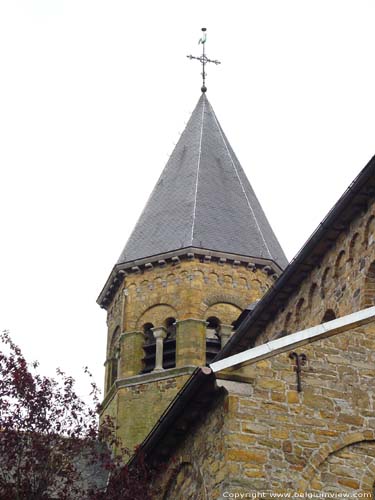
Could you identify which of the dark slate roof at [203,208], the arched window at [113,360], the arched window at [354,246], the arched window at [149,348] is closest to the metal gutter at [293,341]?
the arched window at [354,246]

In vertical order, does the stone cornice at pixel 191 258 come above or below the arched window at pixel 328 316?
above

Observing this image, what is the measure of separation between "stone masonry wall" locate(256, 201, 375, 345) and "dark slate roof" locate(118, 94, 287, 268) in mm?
10880

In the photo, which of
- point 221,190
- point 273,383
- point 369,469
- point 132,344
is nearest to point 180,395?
point 273,383

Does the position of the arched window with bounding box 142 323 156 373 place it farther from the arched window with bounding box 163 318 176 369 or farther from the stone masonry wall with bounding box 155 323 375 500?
the stone masonry wall with bounding box 155 323 375 500

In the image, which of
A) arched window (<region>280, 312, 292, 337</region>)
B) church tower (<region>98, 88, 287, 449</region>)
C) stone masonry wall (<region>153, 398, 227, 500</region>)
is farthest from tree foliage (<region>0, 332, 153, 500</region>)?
church tower (<region>98, 88, 287, 449</region>)

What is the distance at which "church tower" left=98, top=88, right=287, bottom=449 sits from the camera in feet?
95.2

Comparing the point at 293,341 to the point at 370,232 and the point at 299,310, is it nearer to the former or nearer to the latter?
the point at 370,232

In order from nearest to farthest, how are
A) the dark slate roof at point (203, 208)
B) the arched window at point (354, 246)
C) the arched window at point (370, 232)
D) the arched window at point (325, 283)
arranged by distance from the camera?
the arched window at point (370, 232), the arched window at point (354, 246), the arched window at point (325, 283), the dark slate roof at point (203, 208)

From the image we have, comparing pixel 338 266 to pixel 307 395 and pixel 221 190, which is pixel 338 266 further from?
pixel 221 190

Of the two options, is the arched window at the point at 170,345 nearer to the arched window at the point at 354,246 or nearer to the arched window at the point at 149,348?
the arched window at the point at 149,348

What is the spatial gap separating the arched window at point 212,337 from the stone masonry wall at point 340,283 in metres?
9.58

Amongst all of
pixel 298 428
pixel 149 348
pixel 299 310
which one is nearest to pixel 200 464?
pixel 298 428

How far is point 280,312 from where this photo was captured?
801 inches

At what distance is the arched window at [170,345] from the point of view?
29609 millimetres
